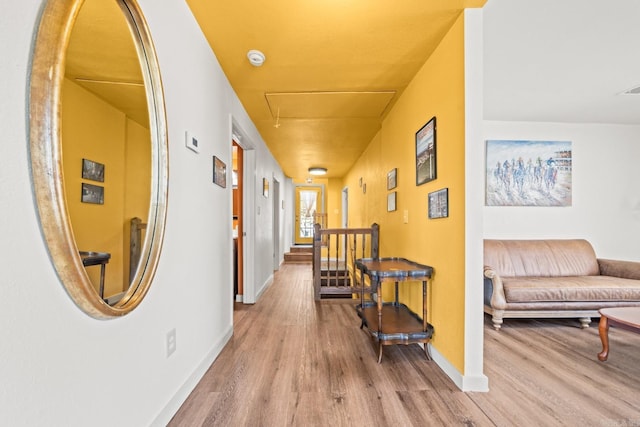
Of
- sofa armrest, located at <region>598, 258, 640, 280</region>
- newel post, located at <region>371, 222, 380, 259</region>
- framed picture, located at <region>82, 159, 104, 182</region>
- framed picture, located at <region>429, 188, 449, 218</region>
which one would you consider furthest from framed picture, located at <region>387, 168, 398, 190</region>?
sofa armrest, located at <region>598, 258, 640, 280</region>

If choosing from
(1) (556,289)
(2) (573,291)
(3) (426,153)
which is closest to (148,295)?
(3) (426,153)

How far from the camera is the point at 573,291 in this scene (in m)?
2.91

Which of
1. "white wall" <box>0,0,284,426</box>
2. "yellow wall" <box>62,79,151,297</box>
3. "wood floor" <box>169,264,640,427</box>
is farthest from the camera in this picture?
"wood floor" <box>169,264,640,427</box>

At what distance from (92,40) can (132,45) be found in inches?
9.7

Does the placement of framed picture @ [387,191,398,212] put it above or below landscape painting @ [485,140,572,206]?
below

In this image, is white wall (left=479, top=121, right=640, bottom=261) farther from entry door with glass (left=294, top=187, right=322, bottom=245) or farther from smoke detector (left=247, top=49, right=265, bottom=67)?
entry door with glass (left=294, top=187, right=322, bottom=245)

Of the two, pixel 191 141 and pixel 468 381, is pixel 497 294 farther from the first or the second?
pixel 191 141

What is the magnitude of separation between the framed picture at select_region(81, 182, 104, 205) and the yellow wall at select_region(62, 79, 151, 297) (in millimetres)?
16

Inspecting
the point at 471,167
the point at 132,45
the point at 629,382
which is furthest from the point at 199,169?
the point at 629,382

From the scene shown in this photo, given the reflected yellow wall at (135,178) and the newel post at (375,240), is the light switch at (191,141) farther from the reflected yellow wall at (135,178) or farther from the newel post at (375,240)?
the newel post at (375,240)

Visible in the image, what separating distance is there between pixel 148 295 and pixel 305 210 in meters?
8.47

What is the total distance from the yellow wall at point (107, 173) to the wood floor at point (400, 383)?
1069 millimetres

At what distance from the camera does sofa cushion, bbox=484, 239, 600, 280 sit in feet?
11.3

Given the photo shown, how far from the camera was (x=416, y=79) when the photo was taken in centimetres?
247
